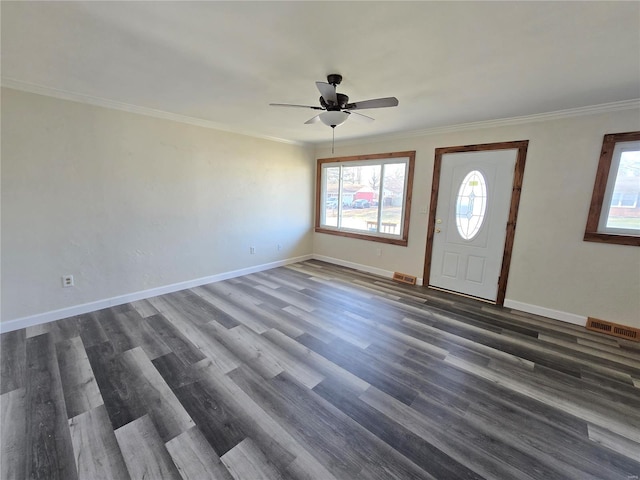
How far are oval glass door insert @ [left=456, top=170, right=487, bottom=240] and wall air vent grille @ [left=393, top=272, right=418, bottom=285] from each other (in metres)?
1.04

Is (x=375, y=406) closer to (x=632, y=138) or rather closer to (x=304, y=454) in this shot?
(x=304, y=454)

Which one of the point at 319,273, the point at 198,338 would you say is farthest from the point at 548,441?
the point at 319,273

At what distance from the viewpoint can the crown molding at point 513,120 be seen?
2.76m

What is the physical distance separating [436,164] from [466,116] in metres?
0.82

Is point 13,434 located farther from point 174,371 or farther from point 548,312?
point 548,312

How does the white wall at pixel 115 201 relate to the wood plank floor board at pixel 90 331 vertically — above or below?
above

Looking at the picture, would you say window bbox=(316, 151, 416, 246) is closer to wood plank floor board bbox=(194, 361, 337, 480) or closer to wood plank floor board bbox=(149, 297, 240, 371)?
wood plank floor board bbox=(149, 297, 240, 371)

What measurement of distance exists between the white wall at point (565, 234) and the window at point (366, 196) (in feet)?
3.45

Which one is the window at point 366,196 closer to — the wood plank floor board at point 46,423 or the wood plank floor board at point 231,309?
the wood plank floor board at point 231,309

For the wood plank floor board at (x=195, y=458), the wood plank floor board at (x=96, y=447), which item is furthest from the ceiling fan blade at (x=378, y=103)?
the wood plank floor board at (x=96, y=447)

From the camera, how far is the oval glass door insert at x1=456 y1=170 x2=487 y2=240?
12.2ft

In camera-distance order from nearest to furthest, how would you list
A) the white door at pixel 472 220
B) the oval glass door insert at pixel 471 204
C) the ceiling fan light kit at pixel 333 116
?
the ceiling fan light kit at pixel 333 116
the white door at pixel 472 220
the oval glass door insert at pixel 471 204

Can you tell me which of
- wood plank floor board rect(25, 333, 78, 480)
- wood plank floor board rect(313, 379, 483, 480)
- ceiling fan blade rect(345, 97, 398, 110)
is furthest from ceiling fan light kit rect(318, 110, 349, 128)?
wood plank floor board rect(25, 333, 78, 480)

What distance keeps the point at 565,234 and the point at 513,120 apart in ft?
5.03
